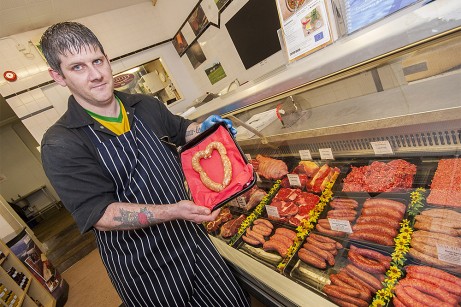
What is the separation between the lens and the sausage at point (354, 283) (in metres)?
1.48

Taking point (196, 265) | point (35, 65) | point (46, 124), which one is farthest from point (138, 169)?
point (35, 65)

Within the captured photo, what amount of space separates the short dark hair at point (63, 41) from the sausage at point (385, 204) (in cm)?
216

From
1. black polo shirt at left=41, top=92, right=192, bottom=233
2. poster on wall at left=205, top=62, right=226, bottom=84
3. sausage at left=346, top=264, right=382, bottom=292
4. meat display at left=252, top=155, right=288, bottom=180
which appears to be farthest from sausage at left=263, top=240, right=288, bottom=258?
poster on wall at left=205, top=62, right=226, bottom=84

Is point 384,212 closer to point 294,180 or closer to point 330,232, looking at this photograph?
point 330,232

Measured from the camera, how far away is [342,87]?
6.16 feet

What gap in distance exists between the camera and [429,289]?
132 centimetres

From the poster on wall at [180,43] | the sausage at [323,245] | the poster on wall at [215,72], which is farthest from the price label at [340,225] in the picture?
A: the poster on wall at [180,43]

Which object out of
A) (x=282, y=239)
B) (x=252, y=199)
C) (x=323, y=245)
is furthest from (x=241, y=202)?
(x=323, y=245)

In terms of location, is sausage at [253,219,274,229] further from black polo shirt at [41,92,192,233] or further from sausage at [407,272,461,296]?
black polo shirt at [41,92,192,233]

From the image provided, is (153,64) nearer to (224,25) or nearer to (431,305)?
(224,25)

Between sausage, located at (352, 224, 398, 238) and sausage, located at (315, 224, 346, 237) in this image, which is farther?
sausage, located at (315, 224, 346, 237)

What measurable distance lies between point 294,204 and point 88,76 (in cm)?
189

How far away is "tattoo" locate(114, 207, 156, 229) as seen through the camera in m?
1.46

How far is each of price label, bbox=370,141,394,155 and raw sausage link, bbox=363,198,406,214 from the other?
37 centimetres
